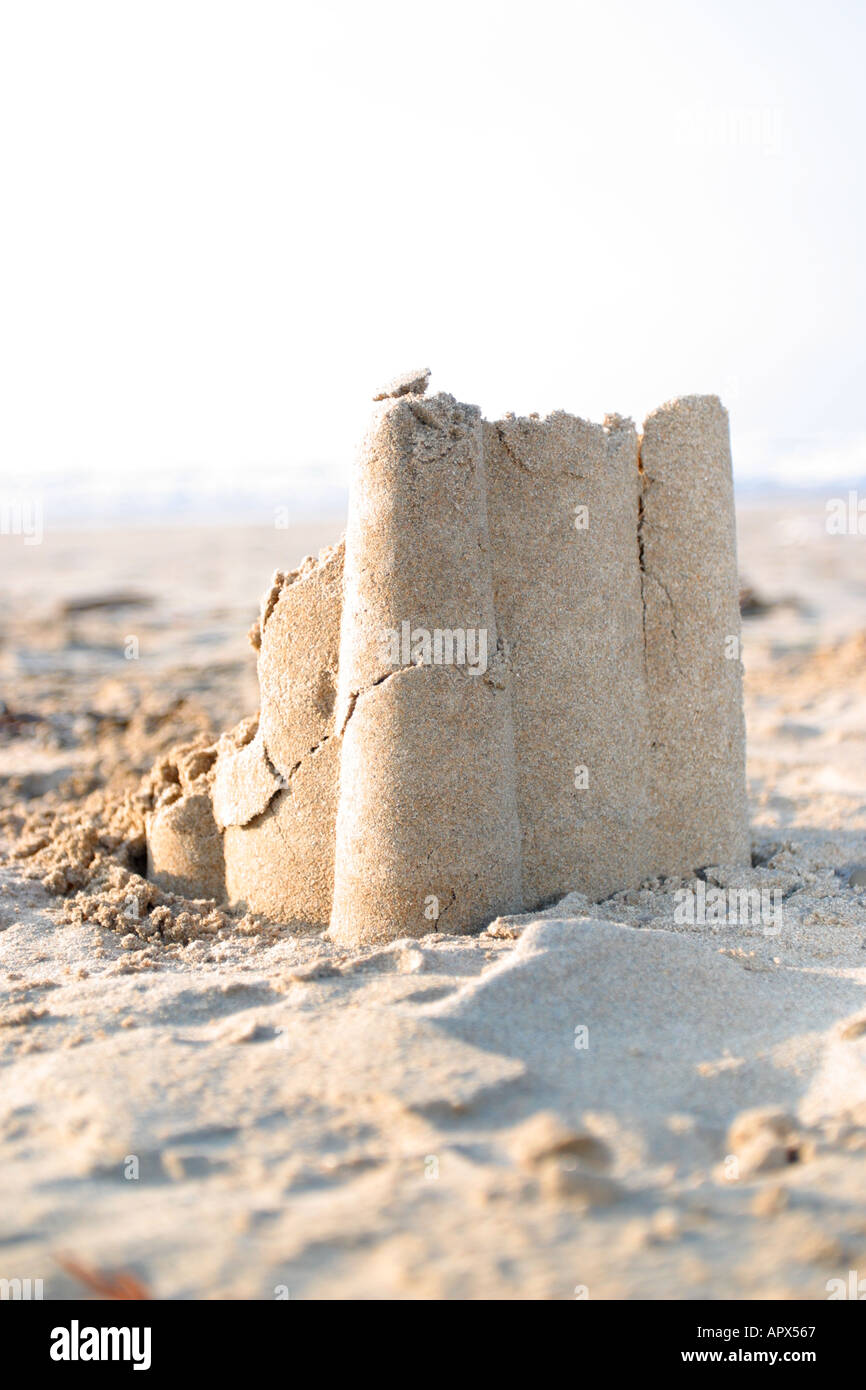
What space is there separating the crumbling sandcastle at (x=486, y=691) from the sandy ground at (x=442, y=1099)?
20 centimetres

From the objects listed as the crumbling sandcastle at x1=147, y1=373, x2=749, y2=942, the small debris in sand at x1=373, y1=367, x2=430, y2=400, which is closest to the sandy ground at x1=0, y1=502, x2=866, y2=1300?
the crumbling sandcastle at x1=147, y1=373, x2=749, y2=942

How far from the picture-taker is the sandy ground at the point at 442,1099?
229 centimetres

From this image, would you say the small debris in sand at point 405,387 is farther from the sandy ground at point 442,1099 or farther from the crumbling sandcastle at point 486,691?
the sandy ground at point 442,1099

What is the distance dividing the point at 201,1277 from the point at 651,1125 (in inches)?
40.2

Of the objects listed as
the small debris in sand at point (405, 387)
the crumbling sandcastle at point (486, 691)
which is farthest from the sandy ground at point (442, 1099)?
the small debris in sand at point (405, 387)

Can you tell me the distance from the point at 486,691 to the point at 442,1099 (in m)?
1.36

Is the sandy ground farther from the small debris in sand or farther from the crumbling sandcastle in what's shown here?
the small debris in sand

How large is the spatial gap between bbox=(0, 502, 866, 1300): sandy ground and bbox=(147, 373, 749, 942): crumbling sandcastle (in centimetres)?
20

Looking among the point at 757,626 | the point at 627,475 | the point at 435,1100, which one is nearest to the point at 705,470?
the point at 627,475

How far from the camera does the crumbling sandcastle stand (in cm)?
364

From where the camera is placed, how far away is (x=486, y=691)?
12.1 feet

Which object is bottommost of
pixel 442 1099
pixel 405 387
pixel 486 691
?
pixel 442 1099

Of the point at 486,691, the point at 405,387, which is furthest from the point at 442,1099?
the point at 405,387

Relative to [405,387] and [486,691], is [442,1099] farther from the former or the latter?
[405,387]
